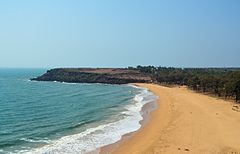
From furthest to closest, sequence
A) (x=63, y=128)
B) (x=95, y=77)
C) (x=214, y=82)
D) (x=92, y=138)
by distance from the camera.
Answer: (x=95, y=77) → (x=214, y=82) → (x=63, y=128) → (x=92, y=138)

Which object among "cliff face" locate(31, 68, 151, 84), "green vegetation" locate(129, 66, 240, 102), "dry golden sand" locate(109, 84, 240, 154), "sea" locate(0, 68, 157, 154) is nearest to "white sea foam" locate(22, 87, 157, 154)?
"sea" locate(0, 68, 157, 154)

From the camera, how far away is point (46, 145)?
35.7m

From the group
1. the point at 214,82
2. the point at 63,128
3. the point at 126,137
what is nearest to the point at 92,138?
the point at 126,137

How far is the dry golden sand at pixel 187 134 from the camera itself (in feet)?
112

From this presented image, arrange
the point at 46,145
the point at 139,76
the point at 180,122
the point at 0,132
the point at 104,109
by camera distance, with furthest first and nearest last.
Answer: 1. the point at 139,76
2. the point at 104,109
3. the point at 180,122
4. the point at 0,132
5. the point at 46,145

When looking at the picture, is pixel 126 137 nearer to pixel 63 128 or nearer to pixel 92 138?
pixel 92 138

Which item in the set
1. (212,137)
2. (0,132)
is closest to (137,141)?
(212,137)

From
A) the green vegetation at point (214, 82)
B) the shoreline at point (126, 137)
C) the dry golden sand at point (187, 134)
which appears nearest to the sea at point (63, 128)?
the shoreline at point (126, 137)

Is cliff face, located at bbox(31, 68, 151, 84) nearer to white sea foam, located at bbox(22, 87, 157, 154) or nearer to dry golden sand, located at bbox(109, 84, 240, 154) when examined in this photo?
dry golden sand, located at bbox(109, 84, 240, 154)

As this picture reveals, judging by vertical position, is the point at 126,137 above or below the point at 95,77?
below

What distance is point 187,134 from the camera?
40.9 metres

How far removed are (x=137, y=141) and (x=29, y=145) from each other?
34.9ft

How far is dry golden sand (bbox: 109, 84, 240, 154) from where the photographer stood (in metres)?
34.2

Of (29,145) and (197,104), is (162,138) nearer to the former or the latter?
(29,145)
